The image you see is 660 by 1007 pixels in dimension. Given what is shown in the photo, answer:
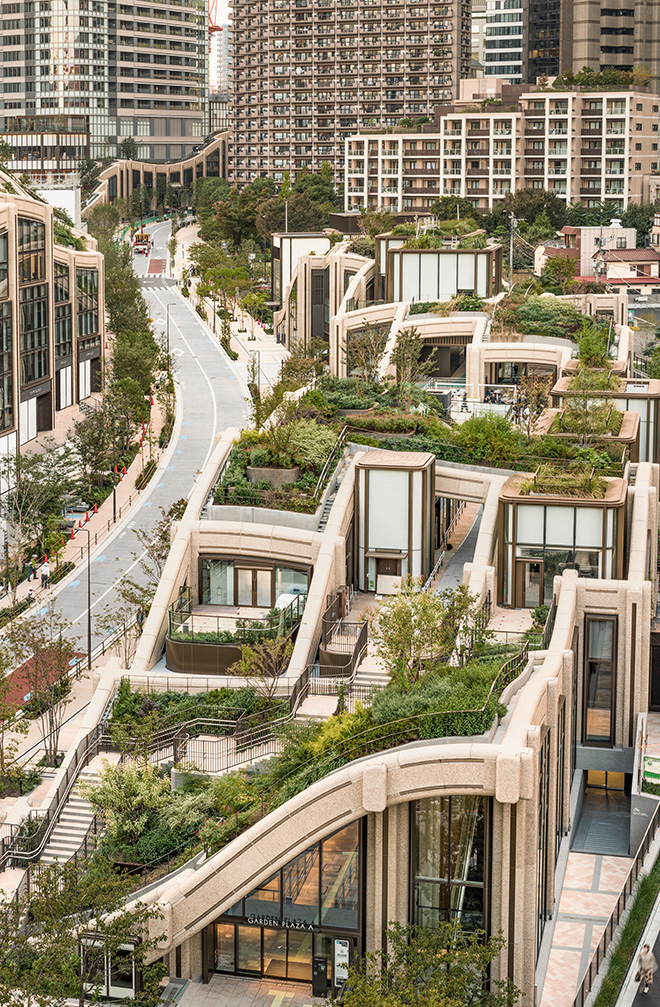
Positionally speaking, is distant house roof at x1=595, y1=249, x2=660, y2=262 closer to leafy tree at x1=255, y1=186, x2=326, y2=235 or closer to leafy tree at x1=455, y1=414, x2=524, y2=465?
leafy tree at x1=255, y1=186, x2=326, y2=235

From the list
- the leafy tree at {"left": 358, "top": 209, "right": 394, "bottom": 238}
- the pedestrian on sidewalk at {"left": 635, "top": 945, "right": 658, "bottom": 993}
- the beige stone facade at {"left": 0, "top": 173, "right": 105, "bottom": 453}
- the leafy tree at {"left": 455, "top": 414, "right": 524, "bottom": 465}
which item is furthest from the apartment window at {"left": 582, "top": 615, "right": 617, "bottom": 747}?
the leafy tree at {"left": 358, "top": 209, "right": 394, "bottom": 238}

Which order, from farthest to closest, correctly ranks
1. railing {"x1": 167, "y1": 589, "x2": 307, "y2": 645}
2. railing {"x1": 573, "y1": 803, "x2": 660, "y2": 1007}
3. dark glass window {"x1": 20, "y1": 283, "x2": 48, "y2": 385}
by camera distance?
dark glass window {"x1": 20, "y1": 283, "x2": 48, "y2": 385} → railing {"x1": 167, "y1": 589, "x2": 307, "y2": 645} → railing {"x1": 573, "y1": 803, "x2": 660, "y2": 1007}

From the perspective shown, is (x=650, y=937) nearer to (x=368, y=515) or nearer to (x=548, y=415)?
(x=368, y=515)

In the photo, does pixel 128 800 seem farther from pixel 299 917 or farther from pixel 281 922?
pixel 299 917

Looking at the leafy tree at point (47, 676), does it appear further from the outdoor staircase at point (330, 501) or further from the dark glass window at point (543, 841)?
the dark glass window at point (543, 841)

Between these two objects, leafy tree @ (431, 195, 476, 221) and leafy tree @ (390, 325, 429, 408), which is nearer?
leafy tree @ (390, 325, 429, 408)

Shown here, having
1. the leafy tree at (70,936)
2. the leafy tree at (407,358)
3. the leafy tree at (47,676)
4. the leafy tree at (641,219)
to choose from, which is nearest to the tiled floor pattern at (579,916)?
the leafy tree at (70,936)

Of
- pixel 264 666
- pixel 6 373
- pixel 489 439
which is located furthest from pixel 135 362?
pixel 264 666

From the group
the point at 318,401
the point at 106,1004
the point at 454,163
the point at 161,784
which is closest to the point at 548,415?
the point at 318,401
